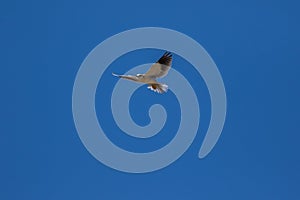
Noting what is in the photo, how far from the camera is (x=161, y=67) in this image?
6.08ft

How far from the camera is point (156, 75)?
186cm

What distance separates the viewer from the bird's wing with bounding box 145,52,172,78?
1846 mm

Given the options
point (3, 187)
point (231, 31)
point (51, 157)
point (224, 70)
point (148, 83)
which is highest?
point (231, 31)

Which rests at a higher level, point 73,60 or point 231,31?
point 231,31

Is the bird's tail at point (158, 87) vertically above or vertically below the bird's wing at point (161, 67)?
below

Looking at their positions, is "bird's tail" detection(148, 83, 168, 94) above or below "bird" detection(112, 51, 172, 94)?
below

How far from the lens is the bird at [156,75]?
1850 mm

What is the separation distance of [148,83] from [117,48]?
0.64ft

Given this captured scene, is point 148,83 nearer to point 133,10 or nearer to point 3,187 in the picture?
point 133,10

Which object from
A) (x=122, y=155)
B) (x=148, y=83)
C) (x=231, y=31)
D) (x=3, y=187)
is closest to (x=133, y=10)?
(x=148, y=83)

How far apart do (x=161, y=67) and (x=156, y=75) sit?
39 millimetres

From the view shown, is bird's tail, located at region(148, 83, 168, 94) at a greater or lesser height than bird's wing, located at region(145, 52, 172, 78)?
lesser

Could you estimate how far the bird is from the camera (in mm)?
1850

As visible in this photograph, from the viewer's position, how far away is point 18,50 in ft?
6.16
